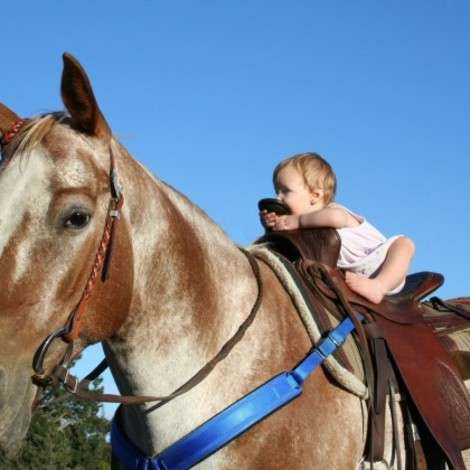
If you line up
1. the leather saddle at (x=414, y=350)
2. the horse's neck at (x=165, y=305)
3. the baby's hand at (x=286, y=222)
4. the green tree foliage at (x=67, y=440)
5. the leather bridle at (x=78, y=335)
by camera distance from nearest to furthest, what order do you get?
1. the leather bridle at (x=78, y=335)
2. the horse's neck at (x=165, y=305)
3. the leather saddle at (x=414, y=350)
4. the baby's hand at (x=286, y=222)
5. the green tree foliage at (x=67, y=440)

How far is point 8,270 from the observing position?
11.3 feet

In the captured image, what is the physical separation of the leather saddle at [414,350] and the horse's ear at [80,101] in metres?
1.42

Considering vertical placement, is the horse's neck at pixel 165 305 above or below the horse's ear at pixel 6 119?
below

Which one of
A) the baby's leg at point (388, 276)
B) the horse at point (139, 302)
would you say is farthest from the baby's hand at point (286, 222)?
the horse at point (139, 302)

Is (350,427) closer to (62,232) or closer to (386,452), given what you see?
(386,452)

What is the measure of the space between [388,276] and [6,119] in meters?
2.33

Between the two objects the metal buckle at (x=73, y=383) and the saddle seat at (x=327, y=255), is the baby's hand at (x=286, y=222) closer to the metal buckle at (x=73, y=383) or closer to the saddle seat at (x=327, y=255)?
the saddle seat at (x=327, y=255)

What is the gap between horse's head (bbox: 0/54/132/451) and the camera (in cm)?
348

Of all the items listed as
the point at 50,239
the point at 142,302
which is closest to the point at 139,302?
the point at 142,302

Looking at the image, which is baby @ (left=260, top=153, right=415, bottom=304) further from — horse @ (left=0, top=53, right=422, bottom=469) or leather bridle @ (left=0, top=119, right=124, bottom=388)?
leather bridle @ (left=0, top=119, right=124, bottom=388)

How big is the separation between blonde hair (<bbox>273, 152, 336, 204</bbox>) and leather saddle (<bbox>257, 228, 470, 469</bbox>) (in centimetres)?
44

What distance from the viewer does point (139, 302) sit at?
393cm

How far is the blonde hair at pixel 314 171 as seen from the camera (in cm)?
509

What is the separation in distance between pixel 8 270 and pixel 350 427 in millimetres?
1846
